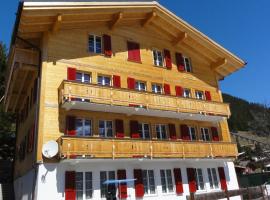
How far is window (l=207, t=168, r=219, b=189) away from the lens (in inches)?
928

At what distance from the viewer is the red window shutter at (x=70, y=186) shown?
17.0m

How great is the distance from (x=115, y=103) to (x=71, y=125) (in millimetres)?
2933

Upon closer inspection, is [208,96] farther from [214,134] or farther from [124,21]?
[124,21]

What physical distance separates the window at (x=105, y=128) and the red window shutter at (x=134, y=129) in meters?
1.38

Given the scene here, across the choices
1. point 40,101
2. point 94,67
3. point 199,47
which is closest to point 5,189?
point 40,101

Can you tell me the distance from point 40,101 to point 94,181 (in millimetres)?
5431

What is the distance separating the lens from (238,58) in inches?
1081

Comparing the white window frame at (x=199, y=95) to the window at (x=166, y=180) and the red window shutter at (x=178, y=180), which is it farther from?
the window at (x=166, y=180)

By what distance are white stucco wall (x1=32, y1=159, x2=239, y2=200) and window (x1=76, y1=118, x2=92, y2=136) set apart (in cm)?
174

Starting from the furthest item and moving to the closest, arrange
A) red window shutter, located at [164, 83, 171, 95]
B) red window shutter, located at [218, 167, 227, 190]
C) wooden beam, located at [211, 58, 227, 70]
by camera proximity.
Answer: wooden beam, located at [211, 58, 227, 70] < red window shutter, located at [218, 167, 227, 190] < red window shutter, located at [164, 83, 171, 95]

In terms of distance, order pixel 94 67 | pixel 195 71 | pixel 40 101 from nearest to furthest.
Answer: pixel 40 101
pixel 94 67
pixel 195 71

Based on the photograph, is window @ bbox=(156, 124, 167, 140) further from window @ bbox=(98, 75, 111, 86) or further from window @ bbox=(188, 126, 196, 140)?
window @ bbox=(98, 75, 111, 86)

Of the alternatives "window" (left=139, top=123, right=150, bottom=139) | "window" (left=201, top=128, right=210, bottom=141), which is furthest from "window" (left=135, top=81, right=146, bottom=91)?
"window" (left=201, top=128, right=210, bottom=141)

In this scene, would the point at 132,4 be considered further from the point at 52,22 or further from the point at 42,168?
the point at 42,168
